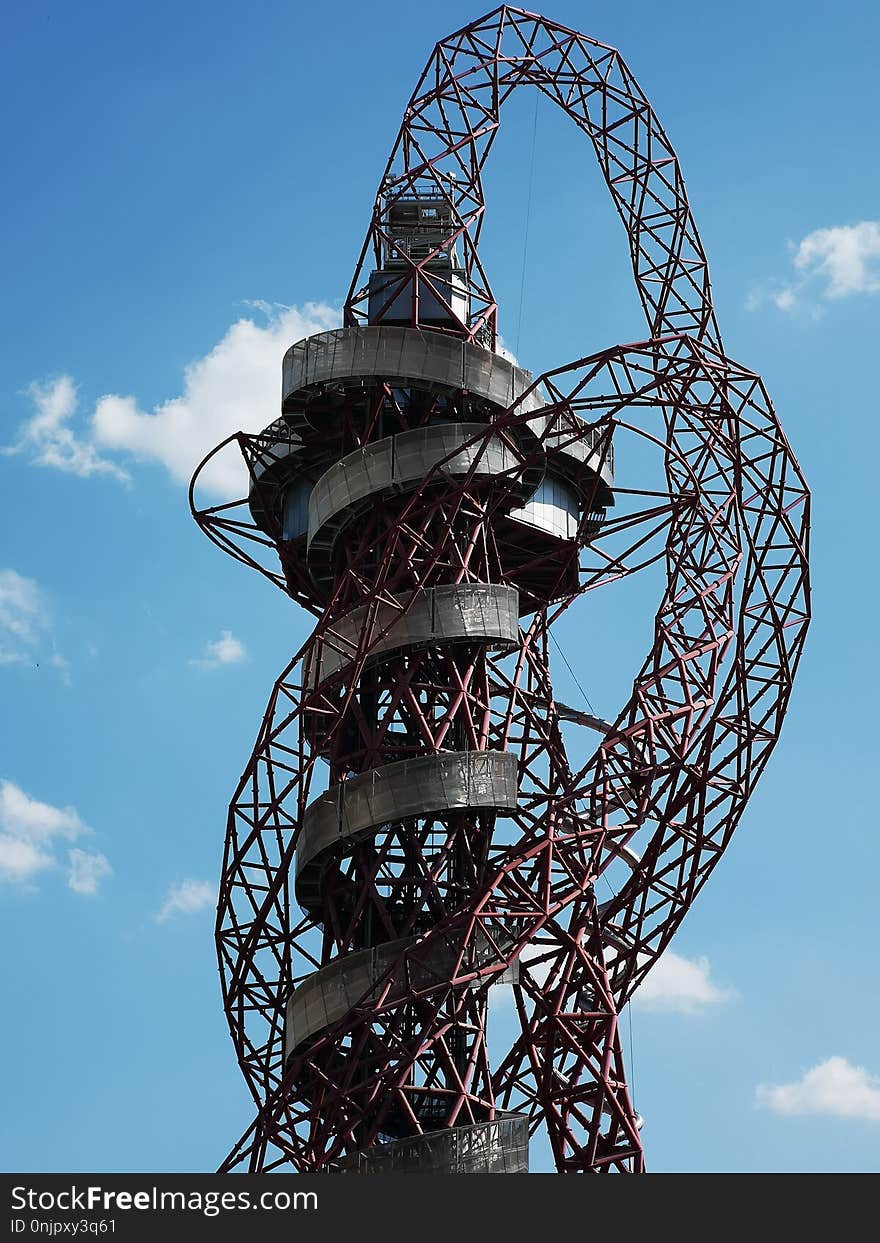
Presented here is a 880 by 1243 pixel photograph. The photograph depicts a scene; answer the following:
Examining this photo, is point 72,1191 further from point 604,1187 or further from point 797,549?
Answer: point 797,549

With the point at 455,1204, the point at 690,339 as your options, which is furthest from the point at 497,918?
the point at 690,339

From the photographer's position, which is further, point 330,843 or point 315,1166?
point 330,843

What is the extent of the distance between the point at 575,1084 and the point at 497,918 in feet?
15.1

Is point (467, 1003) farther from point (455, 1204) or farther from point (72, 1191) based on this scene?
point (72, 1191)

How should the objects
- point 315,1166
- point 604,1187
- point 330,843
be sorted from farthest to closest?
point 330,843
point 315,1166
point 604,1187

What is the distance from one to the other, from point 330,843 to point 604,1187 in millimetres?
15461

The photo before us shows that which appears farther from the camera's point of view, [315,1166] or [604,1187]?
[315,1166]

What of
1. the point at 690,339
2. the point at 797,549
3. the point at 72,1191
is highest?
the point at 690,339

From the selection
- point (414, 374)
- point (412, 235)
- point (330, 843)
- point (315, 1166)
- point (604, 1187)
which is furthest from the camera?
point (412, 235)

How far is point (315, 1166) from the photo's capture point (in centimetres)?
5150

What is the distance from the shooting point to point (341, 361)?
60000mm

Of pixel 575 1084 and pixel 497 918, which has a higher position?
pixel 497 918

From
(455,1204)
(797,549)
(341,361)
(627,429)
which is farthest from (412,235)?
(455,1204)

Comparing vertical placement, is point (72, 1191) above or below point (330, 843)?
below
